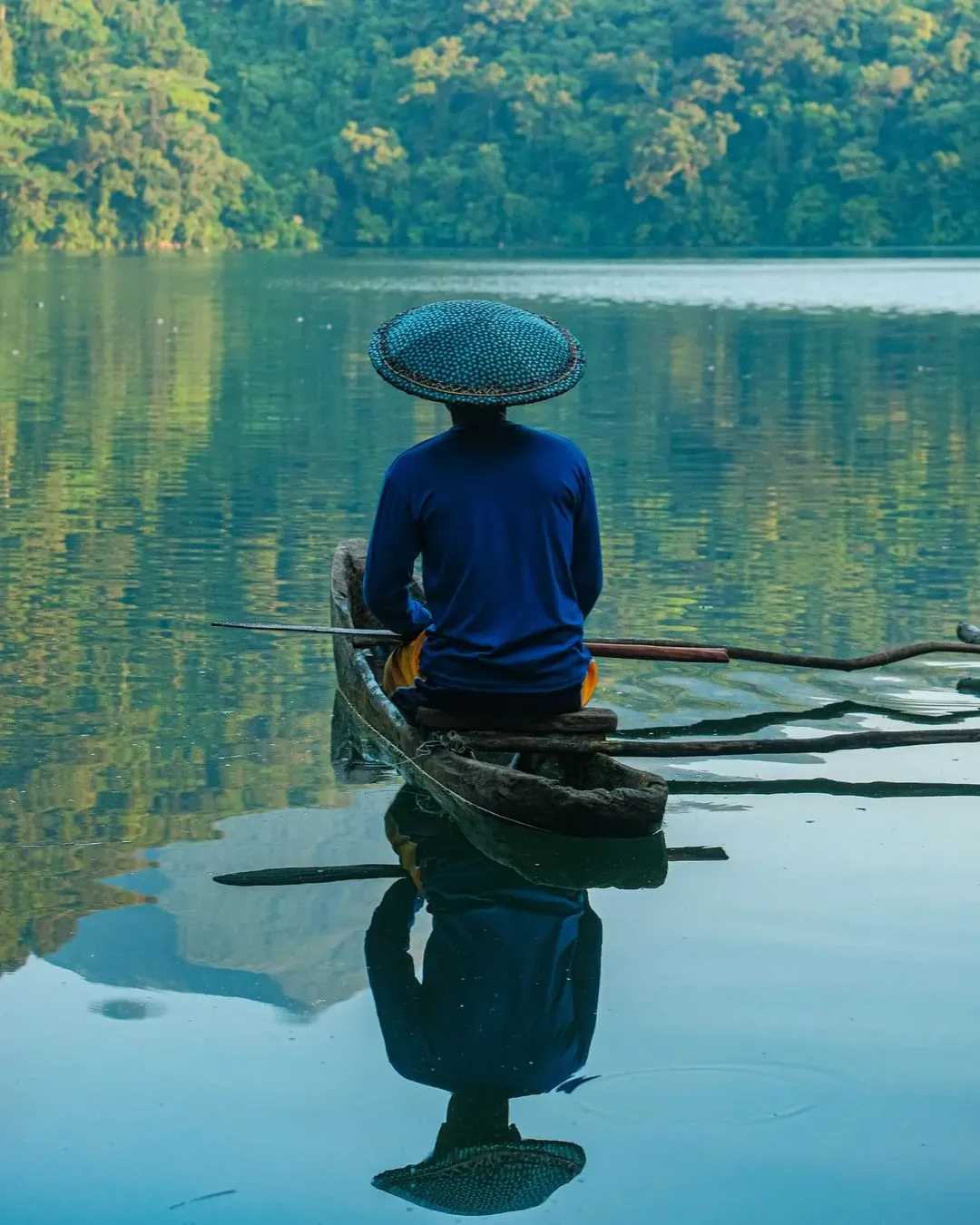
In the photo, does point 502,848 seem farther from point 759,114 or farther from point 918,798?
point 759,114

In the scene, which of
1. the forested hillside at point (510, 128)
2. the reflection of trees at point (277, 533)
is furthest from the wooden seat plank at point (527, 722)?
the forested hillside at point (510, 128)

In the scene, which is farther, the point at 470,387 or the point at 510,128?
the point at 510,128

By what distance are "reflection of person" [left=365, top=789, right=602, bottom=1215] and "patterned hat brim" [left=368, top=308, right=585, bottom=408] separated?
1.27m

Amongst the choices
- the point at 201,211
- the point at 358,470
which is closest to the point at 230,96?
the point at 201,211

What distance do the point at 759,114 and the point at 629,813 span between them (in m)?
90.4

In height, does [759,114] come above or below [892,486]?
above

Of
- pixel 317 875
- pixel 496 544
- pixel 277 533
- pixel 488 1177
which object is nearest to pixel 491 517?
pixel 496 544

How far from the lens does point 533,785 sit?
564cm

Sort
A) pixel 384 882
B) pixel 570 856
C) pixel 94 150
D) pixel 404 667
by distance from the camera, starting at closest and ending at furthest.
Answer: pixel 384 882 → pixel 570 856 → pixel 404 667 → pixel 94 150

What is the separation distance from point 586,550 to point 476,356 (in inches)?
26.0

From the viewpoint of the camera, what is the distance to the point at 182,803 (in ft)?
20.8

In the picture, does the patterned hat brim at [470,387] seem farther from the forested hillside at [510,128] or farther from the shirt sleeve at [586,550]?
the forested hillside at [510,128]

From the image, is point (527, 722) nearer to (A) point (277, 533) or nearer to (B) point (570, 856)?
(B) point (570, 856)

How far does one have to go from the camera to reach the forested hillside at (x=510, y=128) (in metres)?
90.8
